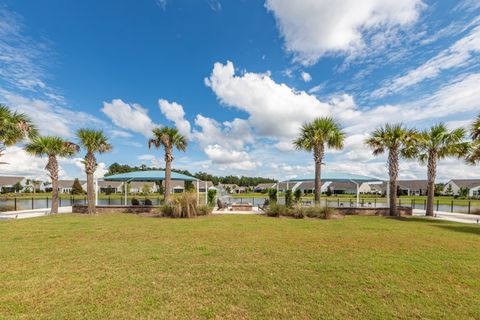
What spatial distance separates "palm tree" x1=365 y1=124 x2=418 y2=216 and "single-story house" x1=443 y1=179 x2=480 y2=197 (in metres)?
59.1

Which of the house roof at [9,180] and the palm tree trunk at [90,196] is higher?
the palm tree trunk at [90,196]

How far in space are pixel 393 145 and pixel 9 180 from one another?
84.0 metres

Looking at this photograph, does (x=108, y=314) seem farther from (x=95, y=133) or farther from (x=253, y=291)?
(x=95, y=133)

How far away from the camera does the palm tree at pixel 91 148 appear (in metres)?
16.1

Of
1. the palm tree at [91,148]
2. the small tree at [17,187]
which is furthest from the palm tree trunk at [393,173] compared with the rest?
the small tree at [17,187]

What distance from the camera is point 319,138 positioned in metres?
17.0

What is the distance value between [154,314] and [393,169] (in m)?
17.4

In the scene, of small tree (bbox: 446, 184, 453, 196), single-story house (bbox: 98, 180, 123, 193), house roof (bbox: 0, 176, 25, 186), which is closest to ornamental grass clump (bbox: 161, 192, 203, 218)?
single-story house (bbox: 98, 180, 123, 193)

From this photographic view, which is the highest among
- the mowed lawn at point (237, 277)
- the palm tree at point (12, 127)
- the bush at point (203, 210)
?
the palm tree at point (12, 127)

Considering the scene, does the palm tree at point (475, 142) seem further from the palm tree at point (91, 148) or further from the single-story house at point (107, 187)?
the single-story house at point (107, 187)

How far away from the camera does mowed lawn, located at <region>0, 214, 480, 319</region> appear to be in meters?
3.66

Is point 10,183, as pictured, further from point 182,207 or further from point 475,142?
point 475,142

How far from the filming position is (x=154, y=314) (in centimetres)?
350

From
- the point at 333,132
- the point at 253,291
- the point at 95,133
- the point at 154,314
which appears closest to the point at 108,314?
the point at 154,314
